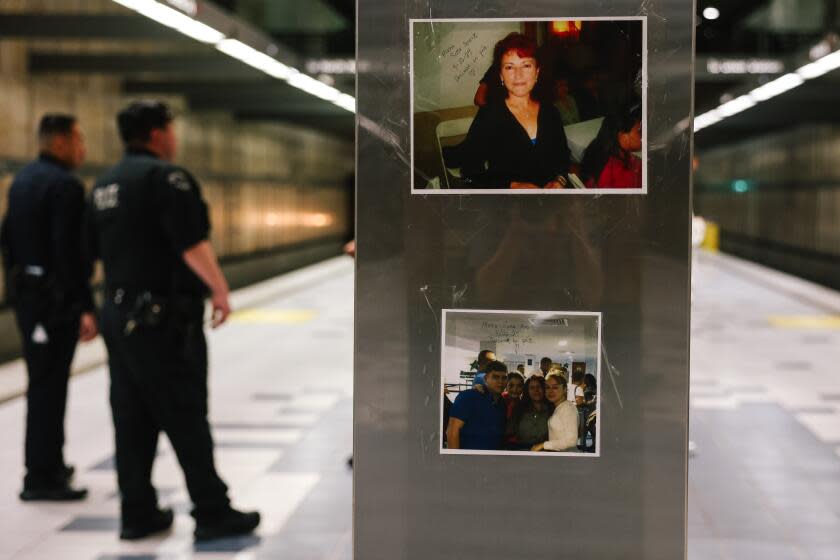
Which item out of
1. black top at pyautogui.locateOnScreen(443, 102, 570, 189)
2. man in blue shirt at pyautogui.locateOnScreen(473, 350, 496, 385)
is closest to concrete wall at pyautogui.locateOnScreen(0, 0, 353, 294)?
black top at pyautogui.locateOnScreen(443, 102, 570, 189)

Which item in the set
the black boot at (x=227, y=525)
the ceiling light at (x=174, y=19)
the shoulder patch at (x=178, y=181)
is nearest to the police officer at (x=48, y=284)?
the shoulder patch at (x=178, y=181)

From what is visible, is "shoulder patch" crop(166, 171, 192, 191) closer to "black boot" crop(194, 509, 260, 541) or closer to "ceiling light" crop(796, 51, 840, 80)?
"black boot" crop(194, 509, 260, 541)

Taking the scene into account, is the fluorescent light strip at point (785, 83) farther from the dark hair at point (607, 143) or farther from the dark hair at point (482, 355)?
the dark hair at point (482, 355)

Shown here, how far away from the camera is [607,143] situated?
2.63 metres

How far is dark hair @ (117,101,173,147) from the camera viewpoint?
4.47m

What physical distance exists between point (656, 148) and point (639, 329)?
0.46 meters

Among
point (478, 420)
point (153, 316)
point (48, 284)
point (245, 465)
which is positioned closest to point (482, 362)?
point (478, 420)

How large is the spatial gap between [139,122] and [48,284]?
42.0 inches

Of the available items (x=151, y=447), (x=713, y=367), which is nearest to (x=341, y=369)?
(x=713, y=367)

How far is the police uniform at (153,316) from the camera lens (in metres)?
4.26

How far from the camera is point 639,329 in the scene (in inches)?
105

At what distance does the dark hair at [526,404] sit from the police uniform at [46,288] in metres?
2.84

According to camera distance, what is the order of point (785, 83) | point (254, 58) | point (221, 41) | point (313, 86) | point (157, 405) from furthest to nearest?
point (313, 86)
point (785, 83)
point (254, 58)
point (221, 41)
point (157, 405)

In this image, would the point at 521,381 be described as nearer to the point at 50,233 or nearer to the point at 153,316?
the point at 153,316
